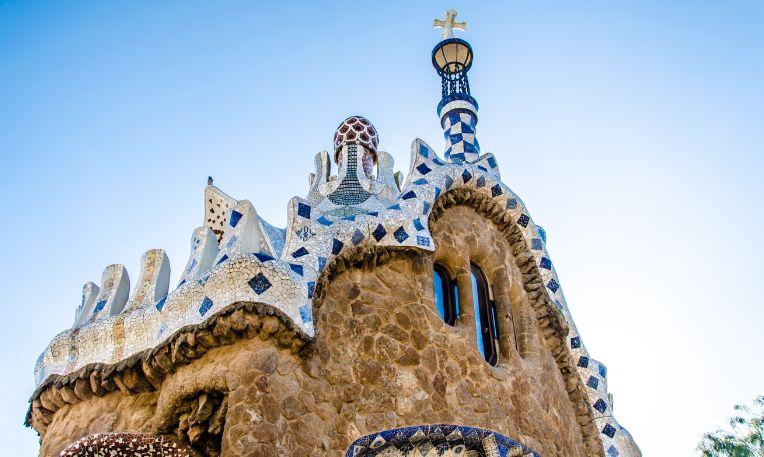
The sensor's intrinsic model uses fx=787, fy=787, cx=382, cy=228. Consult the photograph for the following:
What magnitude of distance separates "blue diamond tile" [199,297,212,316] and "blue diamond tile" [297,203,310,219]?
35.6 inches

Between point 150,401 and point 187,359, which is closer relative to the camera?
point 187,359

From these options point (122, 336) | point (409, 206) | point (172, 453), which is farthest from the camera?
point (409, 206)

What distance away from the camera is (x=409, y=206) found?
5.27 metres

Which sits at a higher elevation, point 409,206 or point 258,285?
point 409,206

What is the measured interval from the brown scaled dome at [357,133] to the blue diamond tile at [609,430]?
10.9 feet

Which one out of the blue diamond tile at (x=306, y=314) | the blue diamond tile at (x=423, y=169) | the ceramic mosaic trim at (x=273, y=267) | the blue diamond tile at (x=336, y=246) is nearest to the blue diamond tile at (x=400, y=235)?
the ceramic mosaic trim at (x=273, y=267)

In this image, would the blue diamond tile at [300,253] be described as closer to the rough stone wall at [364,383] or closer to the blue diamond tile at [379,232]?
the rough stone wall at [364,383]

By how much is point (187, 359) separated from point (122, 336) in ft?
2.56

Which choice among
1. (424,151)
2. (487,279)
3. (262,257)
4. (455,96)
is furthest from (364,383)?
(455,96)

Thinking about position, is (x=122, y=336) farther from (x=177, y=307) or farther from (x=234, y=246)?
(x=234, y=246)

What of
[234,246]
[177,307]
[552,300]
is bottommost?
[177,307]

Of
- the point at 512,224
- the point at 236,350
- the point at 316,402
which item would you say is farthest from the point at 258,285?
the point at 512,224

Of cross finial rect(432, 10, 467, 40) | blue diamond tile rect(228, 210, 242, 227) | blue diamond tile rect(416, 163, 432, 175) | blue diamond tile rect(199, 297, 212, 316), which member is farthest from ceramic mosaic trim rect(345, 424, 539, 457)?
cross finial rect(432, 10, 467, 40)

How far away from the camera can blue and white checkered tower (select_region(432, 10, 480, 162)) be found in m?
7.91
